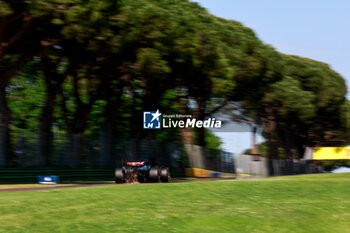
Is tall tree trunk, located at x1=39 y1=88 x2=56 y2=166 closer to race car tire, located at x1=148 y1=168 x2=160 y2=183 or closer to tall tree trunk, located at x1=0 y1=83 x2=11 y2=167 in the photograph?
tall tree trunk, located at x1=0 y1=83 x2=11 y2=167

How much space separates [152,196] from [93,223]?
4.66 meters

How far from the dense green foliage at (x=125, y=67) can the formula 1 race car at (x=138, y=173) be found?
4.74 metres

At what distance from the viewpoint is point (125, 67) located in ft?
98.5

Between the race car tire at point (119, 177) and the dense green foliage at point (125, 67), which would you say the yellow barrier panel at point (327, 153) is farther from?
the race car tire at point (119, 177)

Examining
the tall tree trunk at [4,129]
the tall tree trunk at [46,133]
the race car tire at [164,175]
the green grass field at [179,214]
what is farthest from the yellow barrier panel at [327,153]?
the green grass field at [179,214]

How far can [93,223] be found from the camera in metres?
8.49

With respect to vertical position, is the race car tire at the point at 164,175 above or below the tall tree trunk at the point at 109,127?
below

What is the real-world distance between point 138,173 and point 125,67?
670cm

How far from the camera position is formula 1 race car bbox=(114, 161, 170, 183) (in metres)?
25.2

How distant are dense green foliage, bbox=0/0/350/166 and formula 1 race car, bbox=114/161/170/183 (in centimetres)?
474

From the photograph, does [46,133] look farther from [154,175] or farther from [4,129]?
[154,175]

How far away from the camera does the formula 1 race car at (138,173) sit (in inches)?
993

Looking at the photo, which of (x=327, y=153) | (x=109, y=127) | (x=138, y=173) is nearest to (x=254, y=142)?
(x=109, y=127)

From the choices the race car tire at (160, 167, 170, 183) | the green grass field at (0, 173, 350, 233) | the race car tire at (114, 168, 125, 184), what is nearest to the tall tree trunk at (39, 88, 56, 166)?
the race car tire at (114, 168, 125, 184)
